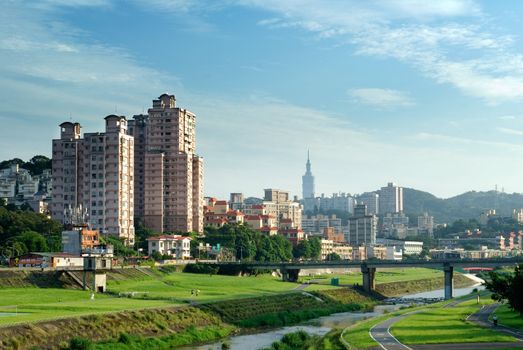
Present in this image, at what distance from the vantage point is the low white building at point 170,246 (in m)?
178

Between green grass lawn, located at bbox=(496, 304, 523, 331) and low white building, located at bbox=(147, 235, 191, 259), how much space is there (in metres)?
93.5

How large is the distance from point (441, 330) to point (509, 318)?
13769 millimetres

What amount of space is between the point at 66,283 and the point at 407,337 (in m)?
55.2

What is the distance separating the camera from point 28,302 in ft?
291

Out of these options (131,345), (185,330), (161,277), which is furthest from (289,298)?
(131,345)

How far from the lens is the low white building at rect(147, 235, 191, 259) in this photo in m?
178

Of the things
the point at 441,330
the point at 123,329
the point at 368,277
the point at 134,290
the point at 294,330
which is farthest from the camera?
the point at 368,277

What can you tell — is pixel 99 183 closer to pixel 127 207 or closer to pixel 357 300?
pixel 127 207

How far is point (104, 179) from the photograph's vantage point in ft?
586

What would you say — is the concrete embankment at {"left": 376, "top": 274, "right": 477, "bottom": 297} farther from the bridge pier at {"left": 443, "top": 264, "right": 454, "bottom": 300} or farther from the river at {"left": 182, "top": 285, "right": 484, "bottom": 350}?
the river at {"left": 182, "top": 285, "right": 484, "bottom": 350}

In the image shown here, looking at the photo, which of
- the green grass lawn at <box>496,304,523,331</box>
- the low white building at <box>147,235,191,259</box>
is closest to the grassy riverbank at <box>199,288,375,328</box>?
the green grass lawn at <box>496,304,523,331</box>

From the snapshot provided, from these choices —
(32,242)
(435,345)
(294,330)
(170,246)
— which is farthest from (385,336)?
(170,246)

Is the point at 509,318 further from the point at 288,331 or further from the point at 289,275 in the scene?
the point at 289,275

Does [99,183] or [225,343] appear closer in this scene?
[225,343]
